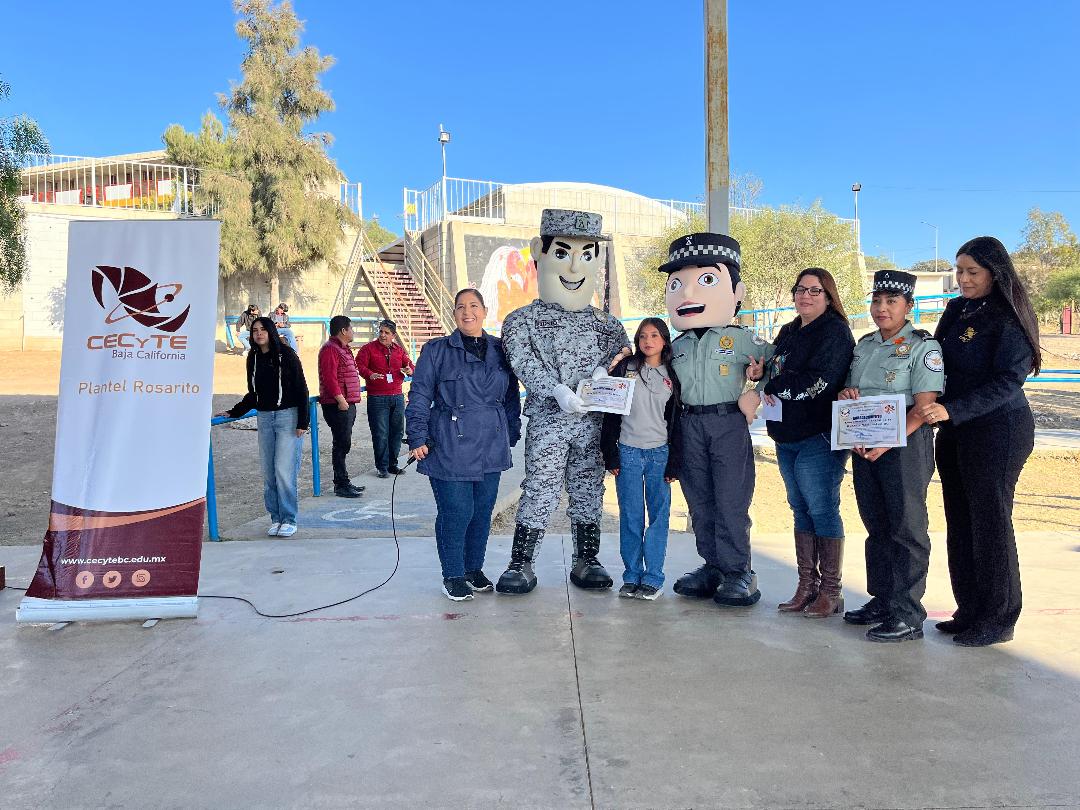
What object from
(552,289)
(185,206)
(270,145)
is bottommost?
(552,289)

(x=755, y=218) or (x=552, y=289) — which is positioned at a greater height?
(x=755, y=218)

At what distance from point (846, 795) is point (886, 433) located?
1579mm

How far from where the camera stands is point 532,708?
117 inches

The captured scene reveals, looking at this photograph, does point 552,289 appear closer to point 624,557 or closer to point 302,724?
point 624,557

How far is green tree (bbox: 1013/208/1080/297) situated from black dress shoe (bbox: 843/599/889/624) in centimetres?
4170

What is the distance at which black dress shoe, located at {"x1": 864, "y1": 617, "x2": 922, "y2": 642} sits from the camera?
3602 millimetres

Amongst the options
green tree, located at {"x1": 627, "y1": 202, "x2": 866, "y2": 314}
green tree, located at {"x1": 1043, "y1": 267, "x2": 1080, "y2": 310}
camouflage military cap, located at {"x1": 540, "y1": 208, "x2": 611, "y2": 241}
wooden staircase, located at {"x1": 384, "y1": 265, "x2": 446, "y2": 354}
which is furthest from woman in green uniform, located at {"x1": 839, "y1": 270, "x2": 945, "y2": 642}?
green tree, located at {"x1": 1043, "y1": 267, "x2": 1080, "y2": 310}

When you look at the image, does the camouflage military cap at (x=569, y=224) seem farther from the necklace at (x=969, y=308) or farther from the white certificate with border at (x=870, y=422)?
the necklace at (x=969, y=308)

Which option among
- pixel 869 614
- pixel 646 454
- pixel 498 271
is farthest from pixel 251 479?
pixel 498 271

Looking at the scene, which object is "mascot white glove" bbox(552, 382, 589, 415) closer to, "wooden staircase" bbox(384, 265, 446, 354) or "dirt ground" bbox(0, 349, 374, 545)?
"dirt ground" bbox(0, 349, 374, 545)

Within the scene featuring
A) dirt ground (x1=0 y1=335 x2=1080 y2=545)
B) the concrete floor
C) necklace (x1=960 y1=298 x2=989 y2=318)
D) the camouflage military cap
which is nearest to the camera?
the concrete floor

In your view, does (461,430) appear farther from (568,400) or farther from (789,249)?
(789,249)

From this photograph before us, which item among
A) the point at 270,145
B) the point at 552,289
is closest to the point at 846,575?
the point at 552,289

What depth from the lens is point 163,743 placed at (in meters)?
2.74
